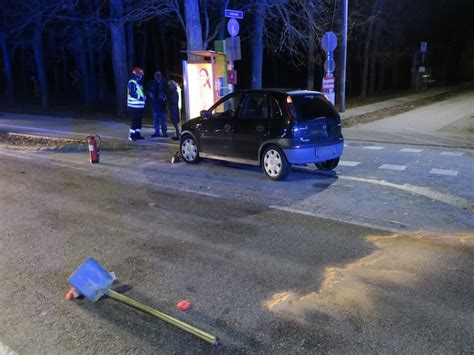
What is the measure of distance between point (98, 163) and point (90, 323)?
752cm

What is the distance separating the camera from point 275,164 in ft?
28.9

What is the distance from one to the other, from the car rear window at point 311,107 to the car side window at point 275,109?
0.87 ft

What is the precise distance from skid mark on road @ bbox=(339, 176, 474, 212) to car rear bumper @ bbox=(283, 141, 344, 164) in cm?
52

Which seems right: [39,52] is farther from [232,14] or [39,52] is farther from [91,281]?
[91,281]

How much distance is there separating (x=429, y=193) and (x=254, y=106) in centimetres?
342

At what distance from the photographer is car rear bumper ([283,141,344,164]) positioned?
8492mm

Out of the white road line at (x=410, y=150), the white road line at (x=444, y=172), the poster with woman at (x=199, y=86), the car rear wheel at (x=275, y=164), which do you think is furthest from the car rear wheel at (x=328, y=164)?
the poster with woman at (x=199, y=86)

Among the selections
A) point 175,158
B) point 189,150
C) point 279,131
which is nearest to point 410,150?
point 279,131

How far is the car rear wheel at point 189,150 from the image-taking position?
10562 millimetres

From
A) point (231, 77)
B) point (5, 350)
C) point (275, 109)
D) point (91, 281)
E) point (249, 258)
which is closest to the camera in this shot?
point (5, 350)

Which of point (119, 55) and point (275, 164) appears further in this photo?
point (119, 55)

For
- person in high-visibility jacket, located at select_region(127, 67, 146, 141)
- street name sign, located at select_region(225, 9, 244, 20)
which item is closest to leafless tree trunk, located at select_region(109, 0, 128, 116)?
person in high-visibility jacket, located at select_region(127, 67, 146, 141)

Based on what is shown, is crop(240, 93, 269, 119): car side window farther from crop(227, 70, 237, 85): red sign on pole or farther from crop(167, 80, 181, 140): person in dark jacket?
crop(227, 70, 237, 85): red sign on pole

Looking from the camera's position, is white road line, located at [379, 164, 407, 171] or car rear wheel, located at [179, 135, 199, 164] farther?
car rear wheel, located at [179, 135, 199, 164]
